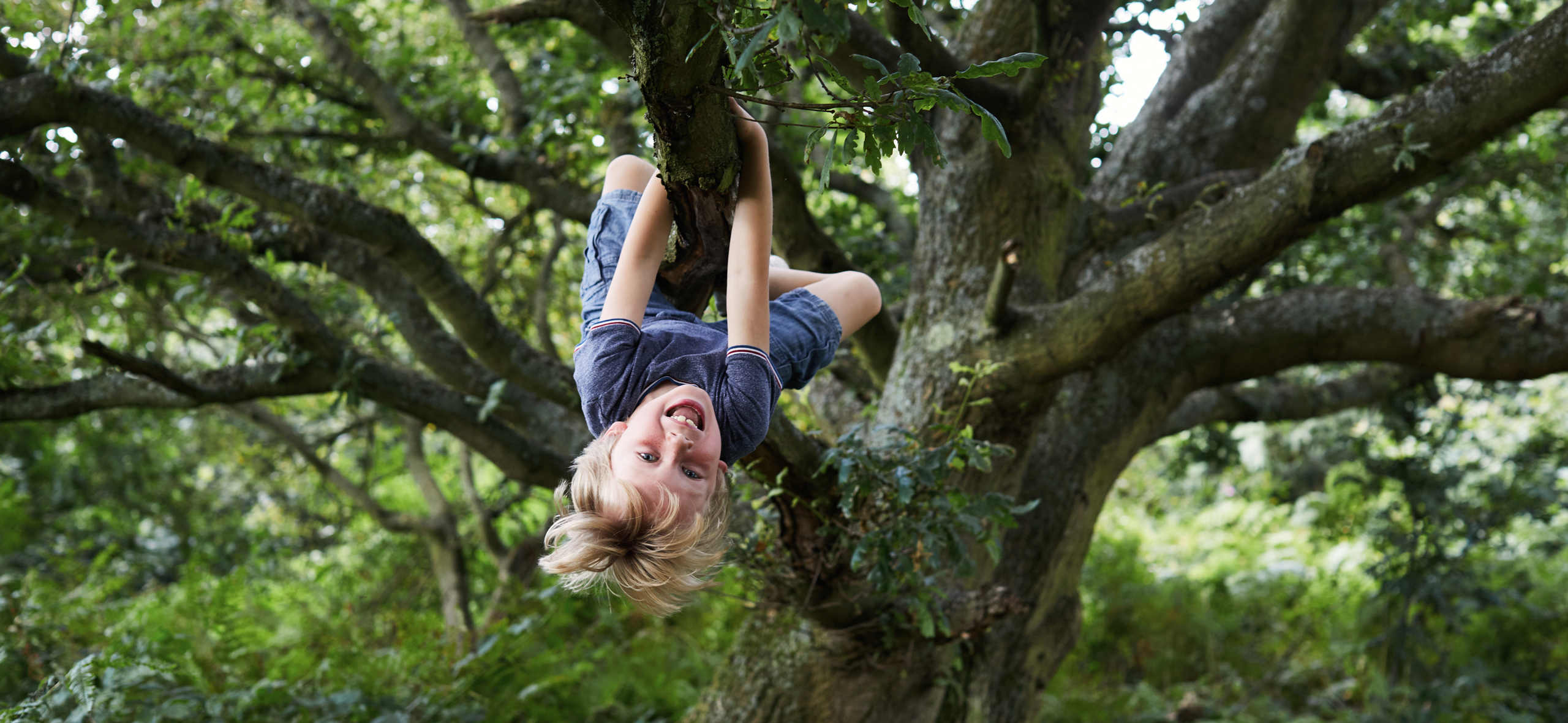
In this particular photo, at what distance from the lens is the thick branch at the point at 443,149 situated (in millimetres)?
4367

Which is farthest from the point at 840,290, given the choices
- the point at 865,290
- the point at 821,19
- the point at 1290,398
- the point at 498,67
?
the point at 1290,398

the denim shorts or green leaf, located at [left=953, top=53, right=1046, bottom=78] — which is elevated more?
the denim shorts

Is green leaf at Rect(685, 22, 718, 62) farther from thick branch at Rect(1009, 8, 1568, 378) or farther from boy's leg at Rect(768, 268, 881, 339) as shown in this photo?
thick branch at Rect(1009, 8, 1568, 378)

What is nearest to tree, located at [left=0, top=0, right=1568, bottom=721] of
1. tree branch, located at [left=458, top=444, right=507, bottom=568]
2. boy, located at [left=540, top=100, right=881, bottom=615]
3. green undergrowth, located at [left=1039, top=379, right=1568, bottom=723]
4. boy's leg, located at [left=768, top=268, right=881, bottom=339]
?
boy, located at [left=540, top=100, right=881, bottom=615]

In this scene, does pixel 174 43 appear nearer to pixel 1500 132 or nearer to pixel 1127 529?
pixel 1500 132

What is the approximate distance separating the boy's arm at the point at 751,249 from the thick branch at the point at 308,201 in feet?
5.90

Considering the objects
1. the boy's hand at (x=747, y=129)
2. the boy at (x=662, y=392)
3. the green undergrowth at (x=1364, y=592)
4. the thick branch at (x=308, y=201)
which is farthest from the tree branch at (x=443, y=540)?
the boy's hand at (x=747, y=129)

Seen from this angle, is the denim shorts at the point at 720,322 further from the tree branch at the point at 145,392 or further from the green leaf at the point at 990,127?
the tree branch at the point at 145,392

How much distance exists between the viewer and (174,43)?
525 cm

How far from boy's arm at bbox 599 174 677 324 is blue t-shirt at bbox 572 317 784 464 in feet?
0.11

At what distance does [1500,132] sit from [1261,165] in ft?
6.10

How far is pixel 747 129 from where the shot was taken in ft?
5.96

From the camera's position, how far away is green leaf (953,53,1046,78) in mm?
1359

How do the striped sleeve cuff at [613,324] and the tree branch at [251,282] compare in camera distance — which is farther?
the tree branch at [251,282]
